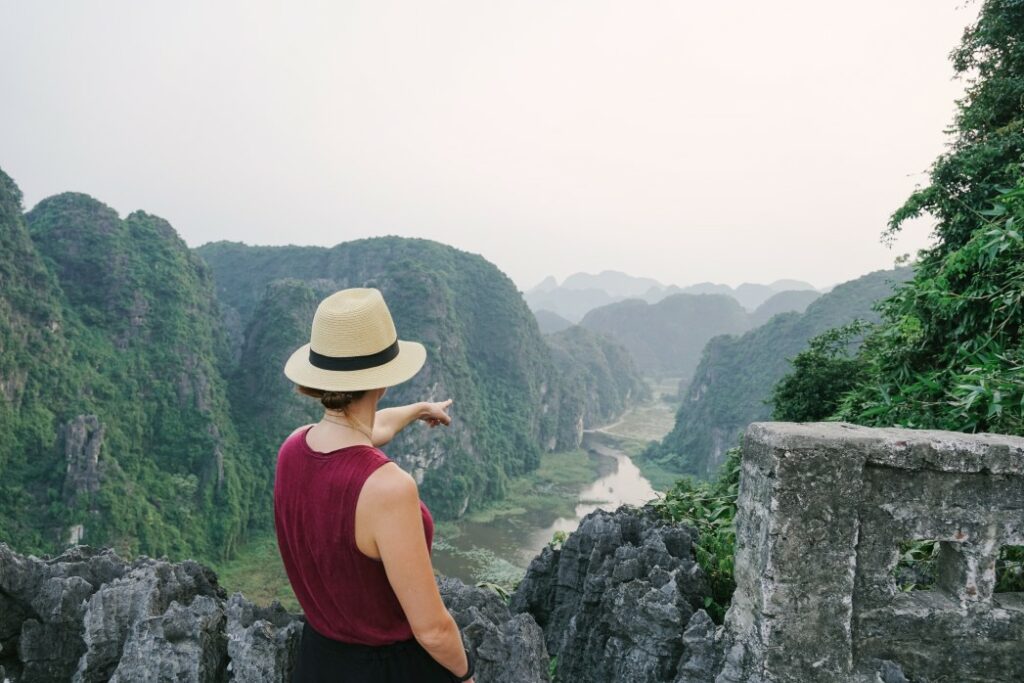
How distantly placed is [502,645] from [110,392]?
40.4 meters

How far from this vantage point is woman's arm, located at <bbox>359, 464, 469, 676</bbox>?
152 centimetres

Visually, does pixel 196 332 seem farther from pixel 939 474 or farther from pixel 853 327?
pixel 939 474

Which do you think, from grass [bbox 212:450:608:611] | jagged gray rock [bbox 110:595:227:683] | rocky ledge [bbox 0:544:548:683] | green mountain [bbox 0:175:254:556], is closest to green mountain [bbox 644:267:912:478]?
grass [bbox 212:450:608:611]

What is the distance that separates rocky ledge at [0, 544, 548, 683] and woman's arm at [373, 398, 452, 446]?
1.18 m

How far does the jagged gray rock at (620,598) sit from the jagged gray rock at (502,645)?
0.63 metres

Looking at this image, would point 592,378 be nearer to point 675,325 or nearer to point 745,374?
point 745,374

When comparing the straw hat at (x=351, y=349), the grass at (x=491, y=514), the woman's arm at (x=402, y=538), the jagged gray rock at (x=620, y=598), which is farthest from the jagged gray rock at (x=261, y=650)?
the grass at (x=491, y=514)

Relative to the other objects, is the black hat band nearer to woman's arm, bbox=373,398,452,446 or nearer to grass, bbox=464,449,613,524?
woman's arm, bbox=373,398,452,446

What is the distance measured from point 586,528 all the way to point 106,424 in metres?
37.8

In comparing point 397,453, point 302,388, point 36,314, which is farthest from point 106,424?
point 302,388

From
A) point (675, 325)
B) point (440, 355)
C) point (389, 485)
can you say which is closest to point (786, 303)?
point (675, 325)

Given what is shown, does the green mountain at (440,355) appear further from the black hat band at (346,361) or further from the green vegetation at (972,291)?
the black hat band at (346,361)

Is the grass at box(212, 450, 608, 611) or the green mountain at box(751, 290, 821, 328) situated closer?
the grass at box(212, 450, 608, 611)

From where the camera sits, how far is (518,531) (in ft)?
140
